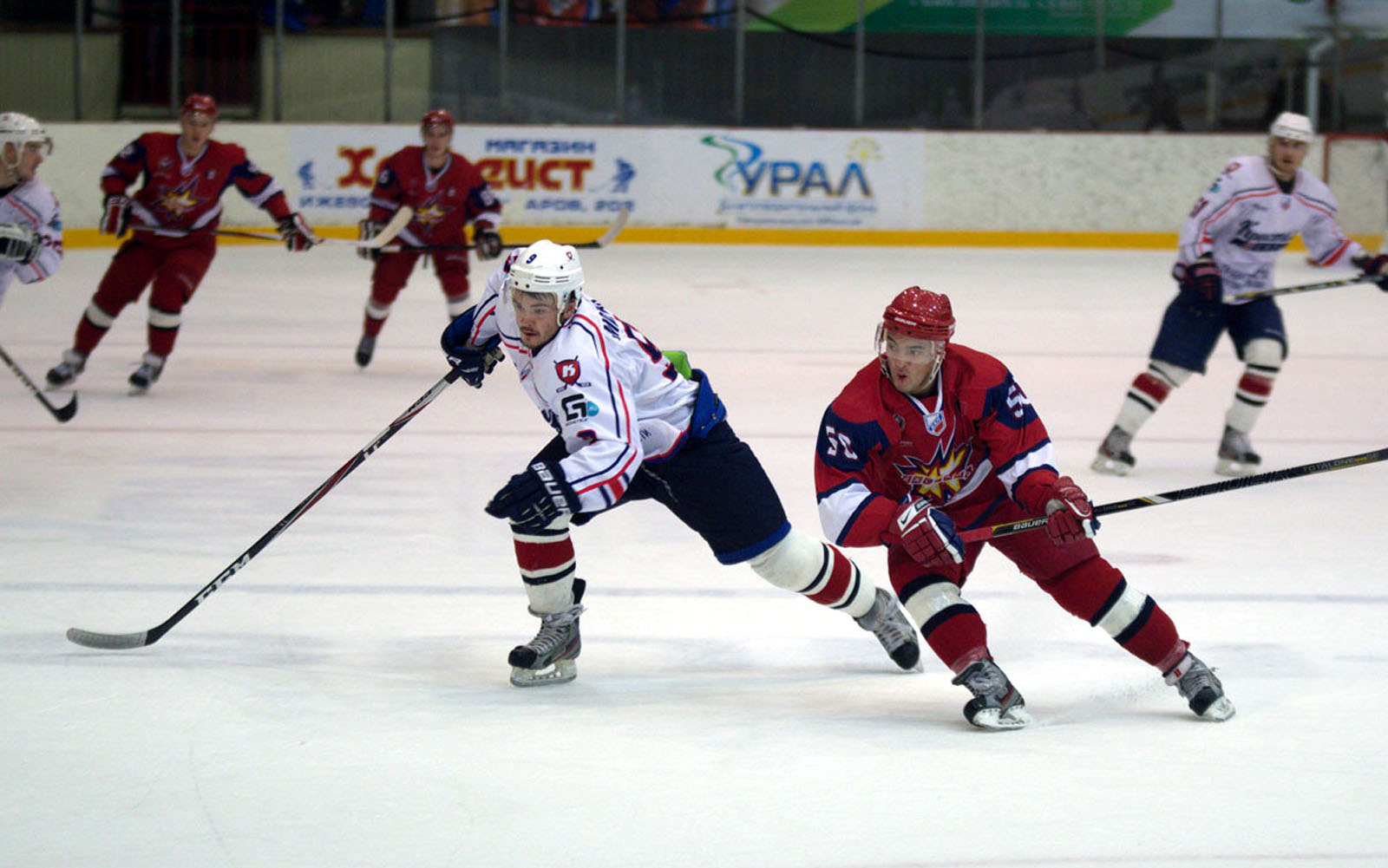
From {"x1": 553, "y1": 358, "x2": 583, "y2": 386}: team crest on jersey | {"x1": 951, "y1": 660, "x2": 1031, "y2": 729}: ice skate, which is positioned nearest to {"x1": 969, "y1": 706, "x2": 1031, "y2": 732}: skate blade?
A: {"x1": 951, "y1": 660, "x2": 1031, "y2": 729}: ice skate

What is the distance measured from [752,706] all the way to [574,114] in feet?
34.7

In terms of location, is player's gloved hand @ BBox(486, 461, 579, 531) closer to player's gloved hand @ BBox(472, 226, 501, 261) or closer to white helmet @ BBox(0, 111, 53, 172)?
white helmet @ BBox(0, 111, 53, 172)

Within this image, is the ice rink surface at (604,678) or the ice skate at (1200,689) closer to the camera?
the ice rink surface at (604,678)

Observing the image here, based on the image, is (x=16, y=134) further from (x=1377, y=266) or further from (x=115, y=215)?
(x=1377, y=266)

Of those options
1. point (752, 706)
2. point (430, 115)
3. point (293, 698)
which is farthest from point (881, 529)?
point (430, 115)

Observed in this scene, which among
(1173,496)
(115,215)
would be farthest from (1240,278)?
(115,215)

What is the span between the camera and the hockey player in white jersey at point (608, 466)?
9.21 ft

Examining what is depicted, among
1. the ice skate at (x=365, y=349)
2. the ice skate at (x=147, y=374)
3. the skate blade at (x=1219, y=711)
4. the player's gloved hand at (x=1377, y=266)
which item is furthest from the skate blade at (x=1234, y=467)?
the ice skate at (x=147, y=374)

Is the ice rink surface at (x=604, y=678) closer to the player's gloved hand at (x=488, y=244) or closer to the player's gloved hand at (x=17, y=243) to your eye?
the player's gloved hand at (x=17, y=243)

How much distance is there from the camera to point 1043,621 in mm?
3502

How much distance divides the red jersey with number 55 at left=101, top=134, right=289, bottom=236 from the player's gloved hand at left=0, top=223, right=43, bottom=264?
4.73 feet

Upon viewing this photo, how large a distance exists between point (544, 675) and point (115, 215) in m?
4.01

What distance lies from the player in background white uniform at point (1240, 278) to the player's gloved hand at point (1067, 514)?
8.15ft

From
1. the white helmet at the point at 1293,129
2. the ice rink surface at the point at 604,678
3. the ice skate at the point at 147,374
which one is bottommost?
the ice rink surface at the point at 604,678
